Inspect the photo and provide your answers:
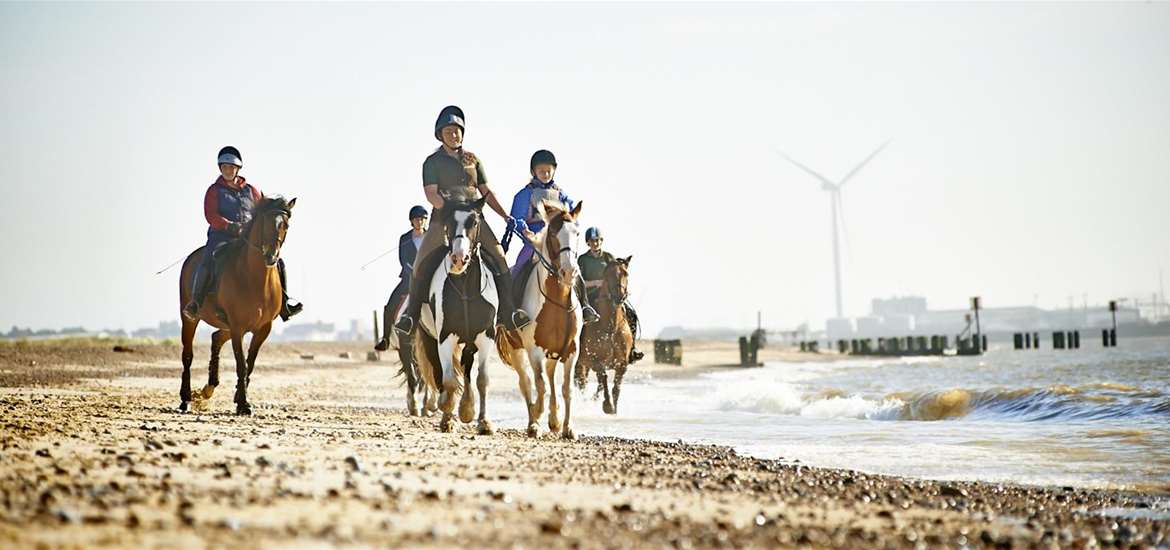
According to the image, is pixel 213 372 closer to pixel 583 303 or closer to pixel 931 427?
pixel 583 303

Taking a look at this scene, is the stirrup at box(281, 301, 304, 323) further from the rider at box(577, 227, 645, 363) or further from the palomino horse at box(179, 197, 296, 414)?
the rider at box(577, 227, 645, 363)

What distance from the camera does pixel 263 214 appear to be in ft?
46.3

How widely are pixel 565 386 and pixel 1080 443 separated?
20.9 feet

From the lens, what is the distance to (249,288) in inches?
567

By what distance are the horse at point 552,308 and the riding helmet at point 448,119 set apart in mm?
1308

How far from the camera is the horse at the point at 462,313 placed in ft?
39.9

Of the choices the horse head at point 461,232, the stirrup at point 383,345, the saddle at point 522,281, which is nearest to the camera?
the horse head at point 461,232

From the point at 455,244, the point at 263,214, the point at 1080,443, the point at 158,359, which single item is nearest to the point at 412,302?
the point at 455,244

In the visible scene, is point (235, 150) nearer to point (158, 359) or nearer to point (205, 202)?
point (205, 202)

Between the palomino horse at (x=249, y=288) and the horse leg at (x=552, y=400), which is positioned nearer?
the horse leg at (x=552, y=400)

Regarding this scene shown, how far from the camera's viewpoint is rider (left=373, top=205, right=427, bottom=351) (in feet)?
52.9

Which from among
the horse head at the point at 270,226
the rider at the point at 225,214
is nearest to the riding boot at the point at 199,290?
the rider at the point at 225,214

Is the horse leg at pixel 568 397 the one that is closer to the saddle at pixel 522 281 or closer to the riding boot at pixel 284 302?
the saddle at pixel 522 281

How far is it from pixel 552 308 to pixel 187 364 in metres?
5.73
